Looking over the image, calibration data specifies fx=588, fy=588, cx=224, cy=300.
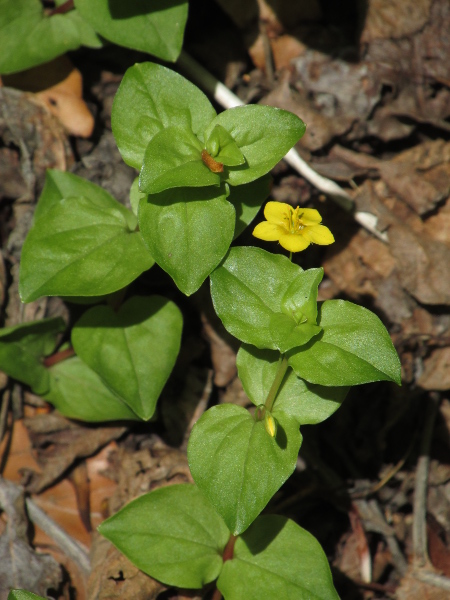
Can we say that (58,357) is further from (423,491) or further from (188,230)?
(423,491)

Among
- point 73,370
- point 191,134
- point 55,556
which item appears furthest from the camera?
point 73,370

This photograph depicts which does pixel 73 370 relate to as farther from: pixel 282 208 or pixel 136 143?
pixel 282 208

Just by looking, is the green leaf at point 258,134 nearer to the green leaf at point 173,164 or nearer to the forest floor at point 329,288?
the green leaf at point 173,164

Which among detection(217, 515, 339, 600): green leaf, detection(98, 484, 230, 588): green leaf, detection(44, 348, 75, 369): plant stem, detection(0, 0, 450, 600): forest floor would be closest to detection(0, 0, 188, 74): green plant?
detection(0, 0, 450, 600): forest floor

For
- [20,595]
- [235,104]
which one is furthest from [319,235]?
[20,595]

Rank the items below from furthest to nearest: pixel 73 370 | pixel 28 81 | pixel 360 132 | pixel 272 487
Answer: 1. pixel 360 132
2. pixel 28 81
3. pixel 73 370
4. pixel 272 487

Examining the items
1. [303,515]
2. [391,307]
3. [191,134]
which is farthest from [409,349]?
[191,134]

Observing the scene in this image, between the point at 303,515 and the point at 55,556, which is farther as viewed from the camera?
the point at 303,515
